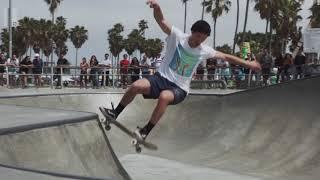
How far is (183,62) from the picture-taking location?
6.68 metres

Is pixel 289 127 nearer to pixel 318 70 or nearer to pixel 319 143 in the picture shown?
pixel 319 143

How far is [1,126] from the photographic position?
4.07 metres

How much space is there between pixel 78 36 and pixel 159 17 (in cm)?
9527

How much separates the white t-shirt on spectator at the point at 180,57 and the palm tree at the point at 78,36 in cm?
9358

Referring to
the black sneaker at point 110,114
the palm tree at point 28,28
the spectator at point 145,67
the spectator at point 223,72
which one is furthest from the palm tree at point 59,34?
the black sneaker at point 110,114

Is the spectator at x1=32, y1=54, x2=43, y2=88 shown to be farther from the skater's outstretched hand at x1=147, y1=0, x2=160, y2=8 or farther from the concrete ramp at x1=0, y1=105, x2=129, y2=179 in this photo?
the concrete ramp at x1=0, y1=105, x2=129, y2=179

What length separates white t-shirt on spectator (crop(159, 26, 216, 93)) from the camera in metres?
6.67

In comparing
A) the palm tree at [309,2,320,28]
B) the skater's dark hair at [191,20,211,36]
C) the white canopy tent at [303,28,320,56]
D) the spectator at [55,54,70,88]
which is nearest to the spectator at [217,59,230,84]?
the white canopy tent at [303,28,320,56]

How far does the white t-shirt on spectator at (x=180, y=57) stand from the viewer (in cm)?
667

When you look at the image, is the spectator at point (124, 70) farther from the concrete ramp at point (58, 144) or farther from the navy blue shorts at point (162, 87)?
the concrete ramp at point (58, 144)

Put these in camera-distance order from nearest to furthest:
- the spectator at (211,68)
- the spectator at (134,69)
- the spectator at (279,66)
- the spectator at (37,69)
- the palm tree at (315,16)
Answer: the spectator at (279,66)
the spectator at (37,69)
the spectator at (211,68)
the spectator at (134,69)
the palm tree at (315,16)

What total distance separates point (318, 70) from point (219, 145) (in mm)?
6466

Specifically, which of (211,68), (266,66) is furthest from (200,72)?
(266,66)

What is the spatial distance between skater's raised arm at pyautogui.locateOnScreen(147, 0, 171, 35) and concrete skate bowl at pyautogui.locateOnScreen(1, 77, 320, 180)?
2.03 m
